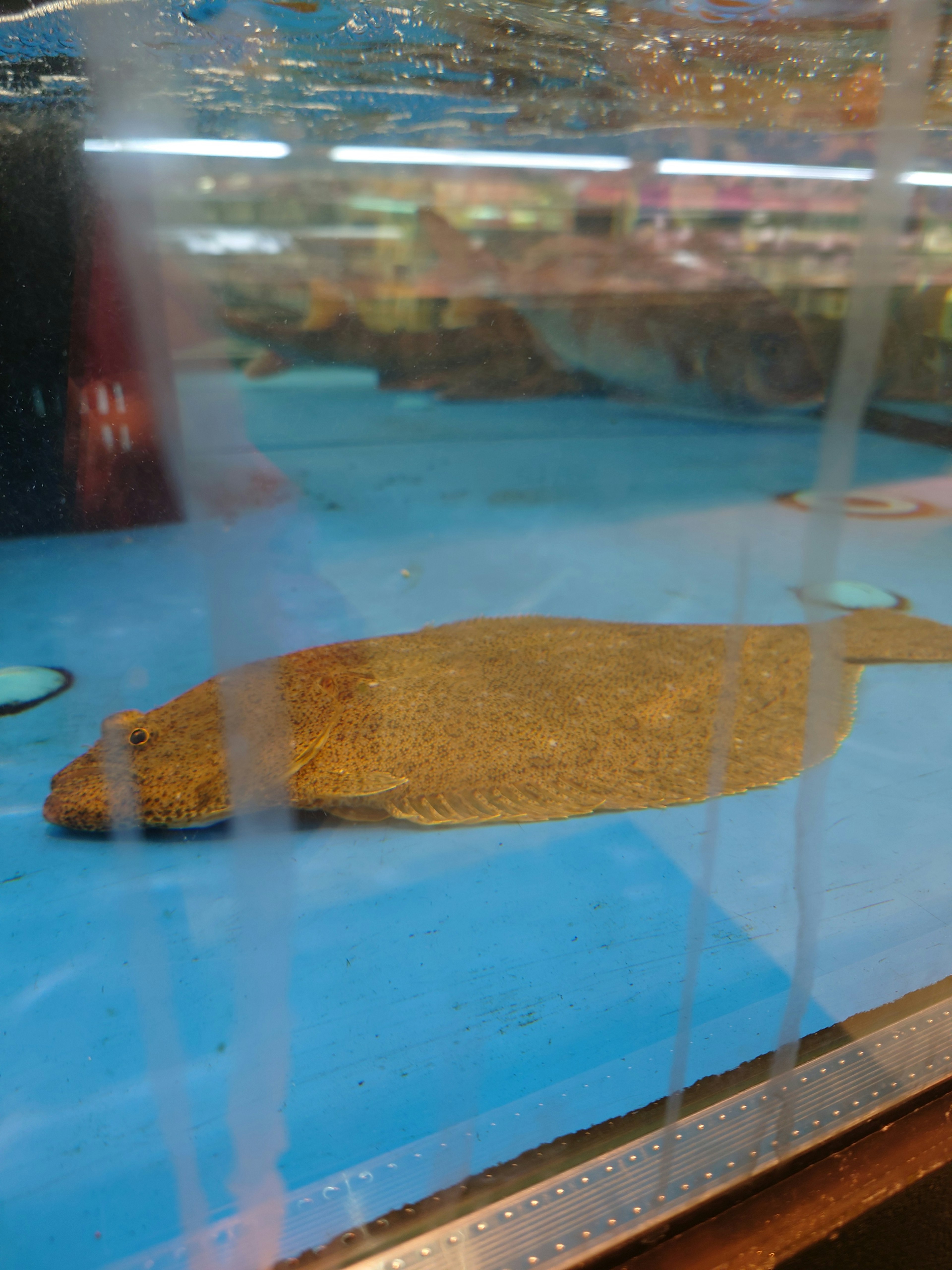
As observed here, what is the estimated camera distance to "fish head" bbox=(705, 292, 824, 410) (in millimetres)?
8383

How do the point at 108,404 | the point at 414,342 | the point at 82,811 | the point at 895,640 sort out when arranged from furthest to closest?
the point at 414,342
the point at 108,404
the point at 895,640
the point at 82,811

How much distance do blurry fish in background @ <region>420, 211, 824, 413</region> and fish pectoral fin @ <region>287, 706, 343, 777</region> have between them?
24.9 feet

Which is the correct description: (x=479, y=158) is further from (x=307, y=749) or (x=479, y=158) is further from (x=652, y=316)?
(x=307, y=749)

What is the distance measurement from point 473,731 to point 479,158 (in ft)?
38.5

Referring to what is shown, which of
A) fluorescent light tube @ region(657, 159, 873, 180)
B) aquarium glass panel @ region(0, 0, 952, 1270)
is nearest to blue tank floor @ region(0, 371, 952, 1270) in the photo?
aquarium glass panel @ region(0, 0, 952, 1270)

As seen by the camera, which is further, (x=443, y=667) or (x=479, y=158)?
(x=479, y=158)

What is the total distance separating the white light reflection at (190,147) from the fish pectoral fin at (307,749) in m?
4.86

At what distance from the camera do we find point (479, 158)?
37.3ft

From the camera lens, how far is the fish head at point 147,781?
226 centimetres

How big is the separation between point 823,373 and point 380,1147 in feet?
29.2

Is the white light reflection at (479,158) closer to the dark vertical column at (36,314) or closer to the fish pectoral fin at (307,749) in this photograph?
the dark vertical column at (36,314)

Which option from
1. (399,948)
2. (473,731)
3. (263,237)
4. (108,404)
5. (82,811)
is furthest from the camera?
(263,237)

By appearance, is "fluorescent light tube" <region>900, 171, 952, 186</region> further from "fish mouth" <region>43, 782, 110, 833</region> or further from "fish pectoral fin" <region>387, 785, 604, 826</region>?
"fish mouth" <region>43, 782, 110, 833</region>

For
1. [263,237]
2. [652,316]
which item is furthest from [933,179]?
[263,237]
